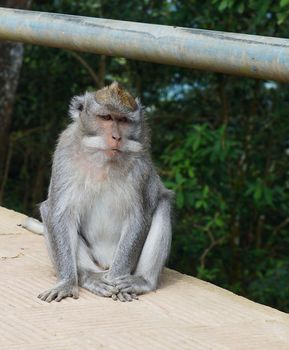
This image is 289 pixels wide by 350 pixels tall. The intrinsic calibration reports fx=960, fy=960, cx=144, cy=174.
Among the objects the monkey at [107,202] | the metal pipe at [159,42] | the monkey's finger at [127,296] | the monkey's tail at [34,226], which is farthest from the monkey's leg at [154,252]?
the metal pipe at [159,42]

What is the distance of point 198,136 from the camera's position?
8000 mm

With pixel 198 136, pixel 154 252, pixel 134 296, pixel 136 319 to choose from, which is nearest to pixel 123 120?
pixel 154 252

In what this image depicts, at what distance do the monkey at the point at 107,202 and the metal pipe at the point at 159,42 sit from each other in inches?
17.9

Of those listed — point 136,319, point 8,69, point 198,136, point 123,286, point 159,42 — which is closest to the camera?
point 159,42

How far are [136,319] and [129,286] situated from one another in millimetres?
475

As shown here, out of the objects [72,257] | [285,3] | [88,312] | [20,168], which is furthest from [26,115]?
[88,312]

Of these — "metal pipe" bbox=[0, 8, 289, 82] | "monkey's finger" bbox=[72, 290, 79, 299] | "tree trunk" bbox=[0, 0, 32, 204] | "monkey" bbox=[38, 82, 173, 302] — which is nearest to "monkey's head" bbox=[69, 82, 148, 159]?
"monkey" bbox=[38, 82, 173, 302]

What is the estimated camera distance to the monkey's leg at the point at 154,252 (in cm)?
459

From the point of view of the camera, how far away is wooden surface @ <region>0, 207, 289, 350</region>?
11.7 feet

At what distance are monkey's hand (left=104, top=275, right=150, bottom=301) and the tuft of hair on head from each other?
0.80 metres

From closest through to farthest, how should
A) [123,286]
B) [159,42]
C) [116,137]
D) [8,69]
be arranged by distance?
[159,42], [123,286], [116,137], [8,69]

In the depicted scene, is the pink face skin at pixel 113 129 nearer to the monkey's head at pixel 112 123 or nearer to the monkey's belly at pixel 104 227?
the monkey's head at pixel 112 123

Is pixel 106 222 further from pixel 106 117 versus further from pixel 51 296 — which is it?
pixel 51 296

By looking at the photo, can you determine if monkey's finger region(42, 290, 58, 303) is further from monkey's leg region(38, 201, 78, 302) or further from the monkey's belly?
the monkey's belly
